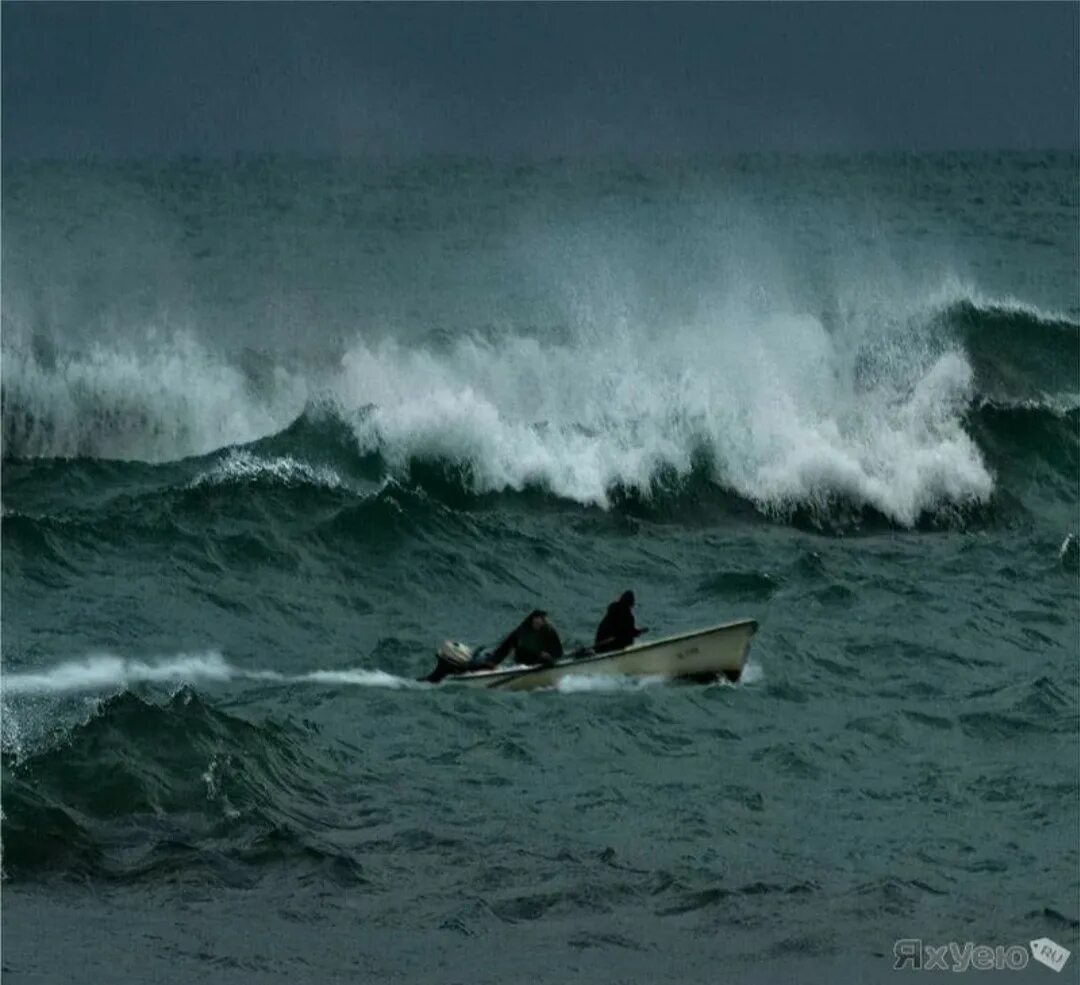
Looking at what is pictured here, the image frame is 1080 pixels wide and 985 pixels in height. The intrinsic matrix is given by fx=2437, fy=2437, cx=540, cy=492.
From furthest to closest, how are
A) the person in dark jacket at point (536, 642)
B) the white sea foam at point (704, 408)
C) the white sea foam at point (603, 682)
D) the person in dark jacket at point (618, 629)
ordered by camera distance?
the white sea foam at point (704, 408), the person in dark jacket at point (618, 629), the person in dark jacket at point (536, 642), the white sea foam at point (603, 682)

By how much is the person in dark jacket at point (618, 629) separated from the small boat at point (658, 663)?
0.23 meters

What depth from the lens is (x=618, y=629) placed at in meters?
21.4

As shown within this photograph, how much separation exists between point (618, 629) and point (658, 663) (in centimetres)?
55

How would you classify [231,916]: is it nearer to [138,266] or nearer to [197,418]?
[197,418]

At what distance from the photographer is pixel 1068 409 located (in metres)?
33.0

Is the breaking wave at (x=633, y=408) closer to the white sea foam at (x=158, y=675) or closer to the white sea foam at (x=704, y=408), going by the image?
the white sea foam at (x=704, y=408)

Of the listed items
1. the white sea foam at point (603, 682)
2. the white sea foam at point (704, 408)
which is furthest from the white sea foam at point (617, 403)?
the white sea foam at point (603, 682)

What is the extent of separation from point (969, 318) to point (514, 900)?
77.6ft

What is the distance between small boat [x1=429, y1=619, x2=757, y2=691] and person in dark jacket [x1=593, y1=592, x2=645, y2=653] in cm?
23

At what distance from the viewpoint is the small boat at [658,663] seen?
2095cm

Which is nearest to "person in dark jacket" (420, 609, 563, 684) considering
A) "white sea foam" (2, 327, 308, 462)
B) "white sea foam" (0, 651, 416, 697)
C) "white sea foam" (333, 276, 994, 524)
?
"white sea foam" (0, 651, 416, 697)

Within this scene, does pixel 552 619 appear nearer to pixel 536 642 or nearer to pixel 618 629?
pixel 618 629

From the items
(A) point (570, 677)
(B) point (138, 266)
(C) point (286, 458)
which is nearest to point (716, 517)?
(C) point (286, 458)

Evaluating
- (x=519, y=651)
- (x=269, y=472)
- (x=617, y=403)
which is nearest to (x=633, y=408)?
(x=617, y=403)
